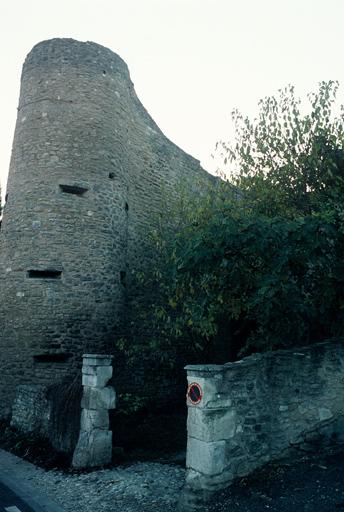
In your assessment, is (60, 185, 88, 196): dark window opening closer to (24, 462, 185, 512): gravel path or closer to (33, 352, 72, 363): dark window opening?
(33, 352, 72, 363): dark window opening

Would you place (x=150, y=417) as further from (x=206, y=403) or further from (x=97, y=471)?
(x=206, y=403)

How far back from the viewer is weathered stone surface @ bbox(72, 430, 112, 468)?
6.99m

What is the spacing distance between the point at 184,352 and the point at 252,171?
6.55 m

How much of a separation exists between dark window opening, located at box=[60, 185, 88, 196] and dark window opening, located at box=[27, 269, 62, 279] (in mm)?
2282

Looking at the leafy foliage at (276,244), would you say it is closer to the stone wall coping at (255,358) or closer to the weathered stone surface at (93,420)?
the stone wall coping at (255,358)

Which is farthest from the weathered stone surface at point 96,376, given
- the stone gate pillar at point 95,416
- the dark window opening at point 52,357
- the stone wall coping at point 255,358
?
the dark window opening at point 52,357

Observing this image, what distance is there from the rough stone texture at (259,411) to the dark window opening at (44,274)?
253 inches

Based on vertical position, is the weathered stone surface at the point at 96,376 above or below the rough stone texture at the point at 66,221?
below

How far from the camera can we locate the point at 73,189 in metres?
11.5

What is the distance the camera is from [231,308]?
9.63m

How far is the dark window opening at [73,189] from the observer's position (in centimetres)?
1130

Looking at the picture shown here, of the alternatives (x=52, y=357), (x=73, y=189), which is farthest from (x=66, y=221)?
(x=52, y=357)

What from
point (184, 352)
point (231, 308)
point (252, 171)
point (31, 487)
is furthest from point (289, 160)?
point (31, 487)

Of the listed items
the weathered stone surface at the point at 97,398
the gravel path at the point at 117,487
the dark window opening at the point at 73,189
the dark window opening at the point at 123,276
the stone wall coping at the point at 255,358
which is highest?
the dark window opening at the point at 73,189
